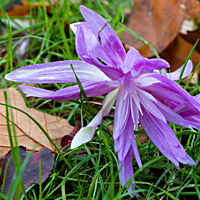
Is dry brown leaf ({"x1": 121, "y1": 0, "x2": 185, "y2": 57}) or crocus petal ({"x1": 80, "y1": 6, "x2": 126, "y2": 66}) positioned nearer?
crocus petal ({"x1": 80, "y1": 6, "x2": 126, "y2": 66})

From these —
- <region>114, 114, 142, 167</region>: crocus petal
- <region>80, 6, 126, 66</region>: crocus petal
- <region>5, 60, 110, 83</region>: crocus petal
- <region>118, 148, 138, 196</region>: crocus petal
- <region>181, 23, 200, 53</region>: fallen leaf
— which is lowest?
<region>118, 148, 138, 196</region>: crocus petal

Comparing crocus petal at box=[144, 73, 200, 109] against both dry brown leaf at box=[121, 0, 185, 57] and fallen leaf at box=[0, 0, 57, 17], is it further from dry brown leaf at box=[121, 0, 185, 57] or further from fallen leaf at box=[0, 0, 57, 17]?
fallen leaf at box=[0, 0, 57, 17]

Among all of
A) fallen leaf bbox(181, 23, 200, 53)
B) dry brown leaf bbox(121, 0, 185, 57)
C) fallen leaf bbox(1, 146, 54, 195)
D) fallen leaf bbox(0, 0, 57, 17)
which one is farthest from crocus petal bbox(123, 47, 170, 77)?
fallen leaf bbox(0, 0, 57, 17)

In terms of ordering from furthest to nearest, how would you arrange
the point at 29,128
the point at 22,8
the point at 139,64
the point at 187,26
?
the point at 22,8
the point at 187,26
the point at 29,128
the point at 139,64

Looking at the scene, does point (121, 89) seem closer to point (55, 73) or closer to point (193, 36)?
point (55, 73)

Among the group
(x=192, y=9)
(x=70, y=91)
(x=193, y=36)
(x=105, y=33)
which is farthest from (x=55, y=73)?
(x=192, y=9)

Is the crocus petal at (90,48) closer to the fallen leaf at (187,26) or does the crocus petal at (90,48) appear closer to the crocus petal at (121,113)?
the crocus petal at (121,113)

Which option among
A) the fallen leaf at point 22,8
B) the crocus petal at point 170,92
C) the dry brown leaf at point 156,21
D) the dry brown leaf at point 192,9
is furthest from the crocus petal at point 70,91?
the dry brown leaf at point 192,9
